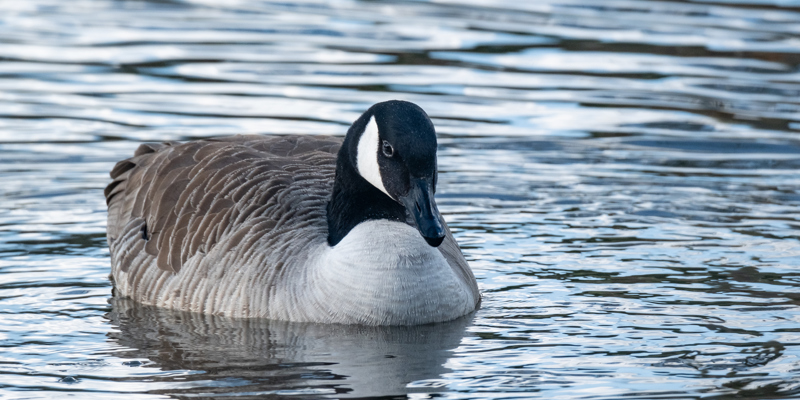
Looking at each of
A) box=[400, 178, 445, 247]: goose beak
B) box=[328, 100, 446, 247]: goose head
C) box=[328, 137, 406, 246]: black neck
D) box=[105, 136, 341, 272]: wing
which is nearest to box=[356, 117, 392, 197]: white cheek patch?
box=[328, 100, 446, 247]: goose head

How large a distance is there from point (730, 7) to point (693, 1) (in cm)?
81

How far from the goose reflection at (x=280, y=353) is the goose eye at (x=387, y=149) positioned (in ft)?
4.47

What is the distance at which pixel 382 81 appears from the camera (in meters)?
19.6

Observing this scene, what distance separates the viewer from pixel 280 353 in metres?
9.26

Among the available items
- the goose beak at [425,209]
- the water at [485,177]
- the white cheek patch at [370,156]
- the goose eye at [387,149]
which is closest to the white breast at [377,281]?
the water at [485,177]

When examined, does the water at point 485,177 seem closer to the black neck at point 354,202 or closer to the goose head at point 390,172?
the black neck at point 354,202

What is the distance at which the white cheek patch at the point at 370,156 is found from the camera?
951 centimetres

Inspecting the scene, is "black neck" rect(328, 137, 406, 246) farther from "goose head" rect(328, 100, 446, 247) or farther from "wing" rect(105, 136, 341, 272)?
"wing" rect(105, 136, 341, 272)

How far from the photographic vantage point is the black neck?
9.88 metres

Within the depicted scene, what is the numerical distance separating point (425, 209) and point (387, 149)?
614 millimetres

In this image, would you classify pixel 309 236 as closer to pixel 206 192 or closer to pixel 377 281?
pixel 377 281

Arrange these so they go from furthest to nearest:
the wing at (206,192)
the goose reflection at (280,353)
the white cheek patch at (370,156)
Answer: the wing at (206,192) → the white cheek patch at (370,156) → the goose reflection at (280,353)

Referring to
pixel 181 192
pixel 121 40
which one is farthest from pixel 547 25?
pixel 181 192

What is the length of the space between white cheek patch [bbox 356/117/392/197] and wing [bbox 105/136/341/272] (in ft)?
2.99
